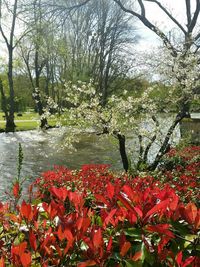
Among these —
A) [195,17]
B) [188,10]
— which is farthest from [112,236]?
[188,10]

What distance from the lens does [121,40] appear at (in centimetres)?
3800

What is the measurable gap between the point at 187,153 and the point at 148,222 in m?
9.70

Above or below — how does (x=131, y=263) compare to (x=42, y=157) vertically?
above

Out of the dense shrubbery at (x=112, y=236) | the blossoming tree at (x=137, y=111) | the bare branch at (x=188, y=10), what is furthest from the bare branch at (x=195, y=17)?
the dense shrubbery at (x=112, y=236)

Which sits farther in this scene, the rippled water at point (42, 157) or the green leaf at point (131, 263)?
the rippled water at point (42, 157)

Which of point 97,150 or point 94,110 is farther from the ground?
point 94,110

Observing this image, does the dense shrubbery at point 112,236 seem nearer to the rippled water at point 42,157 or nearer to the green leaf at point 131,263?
the green leaf at point 131,263

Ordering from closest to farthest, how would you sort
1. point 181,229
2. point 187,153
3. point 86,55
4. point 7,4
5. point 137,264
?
point 137,264 → point 181,229 → point 187,153 → point 7,4 → point 86,55

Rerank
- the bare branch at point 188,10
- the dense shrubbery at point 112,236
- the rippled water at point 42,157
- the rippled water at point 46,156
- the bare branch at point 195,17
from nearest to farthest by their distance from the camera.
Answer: the dense shrubbery at point 112,236, the rippled water at point 46,156, the rippled water at point 42,157, the bare branch at point 195,17, the bare branch at point 188,10

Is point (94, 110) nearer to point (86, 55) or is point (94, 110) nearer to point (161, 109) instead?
point (161, 109)

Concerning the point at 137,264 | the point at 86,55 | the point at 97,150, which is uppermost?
the point at 86,55

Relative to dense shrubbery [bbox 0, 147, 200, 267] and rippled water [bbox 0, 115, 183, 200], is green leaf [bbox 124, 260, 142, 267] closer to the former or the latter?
dense shrubbery [bbox 0, 147, 200, 267]

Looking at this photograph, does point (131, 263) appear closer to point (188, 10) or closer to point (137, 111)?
point (137, 111)

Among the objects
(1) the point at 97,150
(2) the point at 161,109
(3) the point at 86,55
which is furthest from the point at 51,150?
(3) the point at 86,55
